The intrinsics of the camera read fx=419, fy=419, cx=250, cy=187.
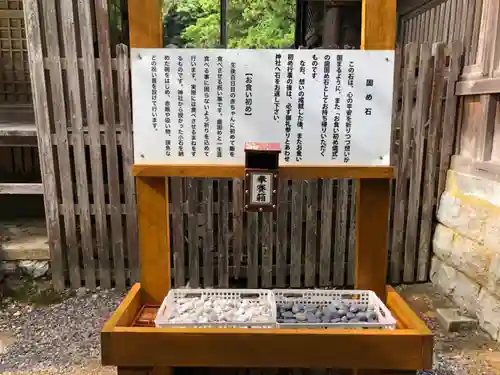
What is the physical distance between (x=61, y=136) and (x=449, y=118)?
435 centimetres

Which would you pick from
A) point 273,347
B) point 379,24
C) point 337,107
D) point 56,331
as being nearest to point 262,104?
point 337,107

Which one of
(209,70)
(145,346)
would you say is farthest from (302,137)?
(145,346)

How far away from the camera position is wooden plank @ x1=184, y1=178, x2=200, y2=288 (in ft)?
15.7

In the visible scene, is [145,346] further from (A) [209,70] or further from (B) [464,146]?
(B) [464,146]

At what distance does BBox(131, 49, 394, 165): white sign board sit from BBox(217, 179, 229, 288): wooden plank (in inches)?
90.5

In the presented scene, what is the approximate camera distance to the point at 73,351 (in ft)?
12.5

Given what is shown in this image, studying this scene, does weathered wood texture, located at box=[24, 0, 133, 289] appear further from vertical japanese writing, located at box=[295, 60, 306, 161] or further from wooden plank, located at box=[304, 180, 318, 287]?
vertical japanese writing, located at box=[295, 60, 306, 161]

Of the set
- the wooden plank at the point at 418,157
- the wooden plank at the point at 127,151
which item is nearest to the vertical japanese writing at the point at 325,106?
the wooden plank at the point at 418,157

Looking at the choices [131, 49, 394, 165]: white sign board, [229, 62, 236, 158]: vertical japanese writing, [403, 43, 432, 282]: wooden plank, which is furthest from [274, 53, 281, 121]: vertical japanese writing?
[403, 43, 432, 282]: wooden plank

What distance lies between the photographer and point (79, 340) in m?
3.99

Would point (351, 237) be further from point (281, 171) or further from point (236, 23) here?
point (236, 23)

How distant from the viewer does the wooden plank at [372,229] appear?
A: 2.64 meters

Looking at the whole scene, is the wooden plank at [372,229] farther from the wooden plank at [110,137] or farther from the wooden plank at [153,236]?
the wooden plank at [110,137]

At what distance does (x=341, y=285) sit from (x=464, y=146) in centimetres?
211
